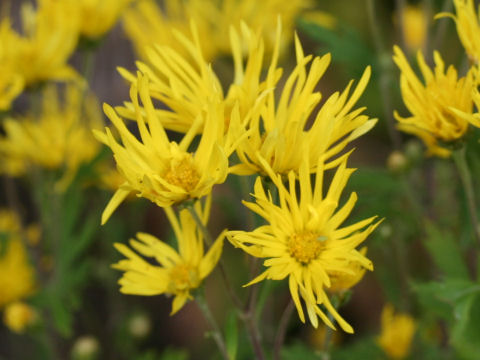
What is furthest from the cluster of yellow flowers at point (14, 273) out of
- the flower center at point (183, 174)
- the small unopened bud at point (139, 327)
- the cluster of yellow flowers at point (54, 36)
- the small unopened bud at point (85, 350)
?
the flower center at point (183, 174)

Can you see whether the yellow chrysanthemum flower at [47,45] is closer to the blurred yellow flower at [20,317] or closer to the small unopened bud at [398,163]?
the blurred yellow flower at [20,317]

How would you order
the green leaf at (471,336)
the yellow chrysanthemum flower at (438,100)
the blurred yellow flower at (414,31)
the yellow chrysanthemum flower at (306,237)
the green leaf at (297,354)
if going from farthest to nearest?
the blurred yellow flower at (414,31) < the green leaf at (297,354) < the green leaf at (471,336) < the yellow chrysanthemum flower at (438,100) < the yellow chrysanthemum flower at (306,237)

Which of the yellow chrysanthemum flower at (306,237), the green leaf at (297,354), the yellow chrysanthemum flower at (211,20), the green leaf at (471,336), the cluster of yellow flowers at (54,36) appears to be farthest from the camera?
the yellow chrysanthemum flower at (211,20)

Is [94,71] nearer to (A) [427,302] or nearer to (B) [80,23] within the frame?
(B) [80,23]

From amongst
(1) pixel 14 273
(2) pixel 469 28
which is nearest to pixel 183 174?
(2) pixel 469 28

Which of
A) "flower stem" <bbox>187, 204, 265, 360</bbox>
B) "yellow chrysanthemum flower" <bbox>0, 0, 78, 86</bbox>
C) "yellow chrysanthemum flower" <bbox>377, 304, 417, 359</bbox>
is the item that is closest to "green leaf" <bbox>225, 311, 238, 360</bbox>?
"flower stem" <bbox>187, 204, 265, 360</bbox>

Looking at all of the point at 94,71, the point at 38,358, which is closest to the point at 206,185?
the point at 38,358
